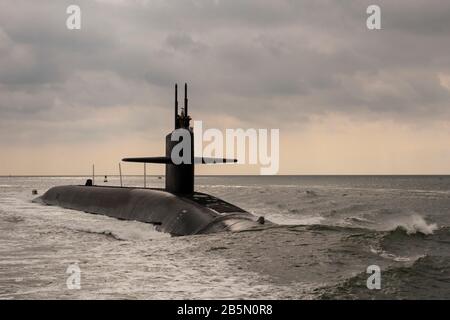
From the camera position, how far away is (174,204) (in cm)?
1977

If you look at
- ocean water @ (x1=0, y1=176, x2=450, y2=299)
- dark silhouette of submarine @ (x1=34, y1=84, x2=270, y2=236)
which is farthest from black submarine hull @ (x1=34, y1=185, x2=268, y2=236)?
ocean water @ (x1=0, y1=176, x2=450, y2=299)

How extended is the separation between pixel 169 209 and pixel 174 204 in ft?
1.10

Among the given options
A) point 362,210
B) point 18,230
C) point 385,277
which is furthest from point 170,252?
point 362,210

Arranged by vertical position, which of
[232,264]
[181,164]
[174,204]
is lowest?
[232,264]

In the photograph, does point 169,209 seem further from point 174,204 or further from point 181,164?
point 181,164

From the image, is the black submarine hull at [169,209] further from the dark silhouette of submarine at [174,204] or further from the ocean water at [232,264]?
the ocean water at [232,264]

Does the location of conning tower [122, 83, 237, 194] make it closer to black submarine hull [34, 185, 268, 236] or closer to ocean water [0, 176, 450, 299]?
black submarine hull [34, 185, 268, 236]

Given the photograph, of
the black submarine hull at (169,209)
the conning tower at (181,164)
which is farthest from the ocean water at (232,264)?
the conning tower at (181,164)

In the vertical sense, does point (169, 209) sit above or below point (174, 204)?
below

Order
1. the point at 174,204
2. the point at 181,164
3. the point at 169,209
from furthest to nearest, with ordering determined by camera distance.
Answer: the point at 181,164
the point at 174,204
the point at 169,209

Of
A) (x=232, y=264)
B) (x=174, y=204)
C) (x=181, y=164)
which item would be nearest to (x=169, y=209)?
(x=174, y=204)

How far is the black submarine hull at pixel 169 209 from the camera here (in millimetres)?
16366
